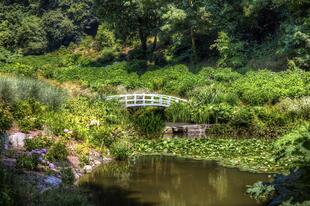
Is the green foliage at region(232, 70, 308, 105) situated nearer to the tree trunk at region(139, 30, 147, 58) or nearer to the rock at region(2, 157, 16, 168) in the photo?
the rock at region(2, 157, 16, 168)

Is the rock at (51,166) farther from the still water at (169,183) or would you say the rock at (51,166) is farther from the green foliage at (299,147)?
the green foliage at (299,147)

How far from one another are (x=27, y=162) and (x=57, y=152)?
5.72ft

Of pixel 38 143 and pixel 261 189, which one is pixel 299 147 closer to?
pixel 261 189

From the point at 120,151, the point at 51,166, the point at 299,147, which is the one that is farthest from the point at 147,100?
the point at 299,147

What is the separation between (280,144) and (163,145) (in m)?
9.52

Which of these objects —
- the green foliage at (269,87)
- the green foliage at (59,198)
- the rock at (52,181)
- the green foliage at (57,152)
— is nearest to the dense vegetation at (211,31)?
the green foliage at (269,87)

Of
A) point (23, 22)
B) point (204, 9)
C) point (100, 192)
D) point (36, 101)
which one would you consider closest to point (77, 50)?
point (23, 22)

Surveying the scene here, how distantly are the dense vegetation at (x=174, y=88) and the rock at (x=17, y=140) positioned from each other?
0.32 metres

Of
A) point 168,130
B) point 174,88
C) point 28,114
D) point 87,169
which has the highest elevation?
point 174,88

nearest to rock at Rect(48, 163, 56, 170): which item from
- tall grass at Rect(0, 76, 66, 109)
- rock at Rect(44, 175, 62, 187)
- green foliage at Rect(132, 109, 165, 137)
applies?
rock at Rect(44, 175, 62, 187)

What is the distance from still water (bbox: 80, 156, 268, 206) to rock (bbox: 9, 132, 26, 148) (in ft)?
7.81

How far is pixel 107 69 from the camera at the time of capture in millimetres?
42625

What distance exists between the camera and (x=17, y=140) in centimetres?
1510

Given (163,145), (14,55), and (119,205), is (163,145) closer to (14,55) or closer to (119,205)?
(119,205)
